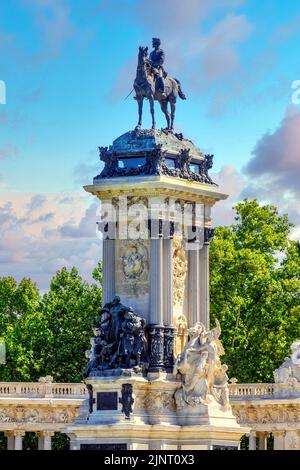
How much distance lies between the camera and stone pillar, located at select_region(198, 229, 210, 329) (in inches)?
2462

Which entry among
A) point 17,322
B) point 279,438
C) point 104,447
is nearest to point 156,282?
point 104,447

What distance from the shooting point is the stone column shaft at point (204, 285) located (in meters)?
62.5

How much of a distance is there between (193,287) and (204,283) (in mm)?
550

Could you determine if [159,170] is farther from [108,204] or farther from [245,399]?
[245,399]

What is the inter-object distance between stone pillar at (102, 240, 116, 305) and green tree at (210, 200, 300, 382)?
24679 millimetres

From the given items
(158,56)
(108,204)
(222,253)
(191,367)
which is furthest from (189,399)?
(222,253)

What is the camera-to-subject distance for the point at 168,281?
201ft

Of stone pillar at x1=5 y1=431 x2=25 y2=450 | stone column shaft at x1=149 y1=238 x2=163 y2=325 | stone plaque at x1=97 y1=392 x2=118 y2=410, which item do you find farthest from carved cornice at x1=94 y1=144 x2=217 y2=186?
stone pillar at x1=5 y1=431 x2=25 y2=450

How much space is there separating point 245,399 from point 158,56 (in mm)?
18194

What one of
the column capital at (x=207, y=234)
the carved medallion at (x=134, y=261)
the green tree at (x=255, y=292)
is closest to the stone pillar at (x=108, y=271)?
the carved medallion at (x=134, y=261)

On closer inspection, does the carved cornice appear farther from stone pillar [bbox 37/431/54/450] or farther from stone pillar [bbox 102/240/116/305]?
stone pillar [bbox 37/431/54/450]

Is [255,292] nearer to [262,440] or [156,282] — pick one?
[262,440]

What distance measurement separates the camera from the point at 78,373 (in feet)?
298

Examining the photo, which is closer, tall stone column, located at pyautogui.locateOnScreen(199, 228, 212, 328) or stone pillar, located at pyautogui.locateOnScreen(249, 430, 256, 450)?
tall stone column, located at pyautogui.locateOnScreen(199, 228, 212, 328)
